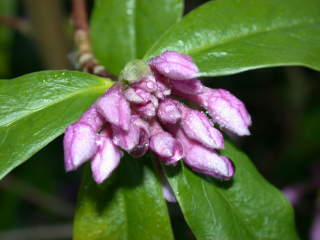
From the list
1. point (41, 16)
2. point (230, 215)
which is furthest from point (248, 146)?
point (230, 215)

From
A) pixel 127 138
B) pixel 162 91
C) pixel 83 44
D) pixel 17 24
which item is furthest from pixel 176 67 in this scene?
pixel 17 24

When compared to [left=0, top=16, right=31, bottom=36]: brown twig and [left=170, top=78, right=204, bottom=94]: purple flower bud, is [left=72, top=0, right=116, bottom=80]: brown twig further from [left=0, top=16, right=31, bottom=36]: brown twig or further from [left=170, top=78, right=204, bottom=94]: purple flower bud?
[left=0, top=16, right=31, bottom=36]: brown twig

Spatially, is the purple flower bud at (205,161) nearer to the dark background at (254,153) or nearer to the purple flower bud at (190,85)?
the purple flower bud at (190,85)

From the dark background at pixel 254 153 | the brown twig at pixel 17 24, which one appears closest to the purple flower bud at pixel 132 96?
the brown twig at pixel 17 24

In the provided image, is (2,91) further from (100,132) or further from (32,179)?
(32,179)

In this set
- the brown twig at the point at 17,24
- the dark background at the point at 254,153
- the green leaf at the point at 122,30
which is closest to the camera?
Answer: the green leaf at the point at 122,30

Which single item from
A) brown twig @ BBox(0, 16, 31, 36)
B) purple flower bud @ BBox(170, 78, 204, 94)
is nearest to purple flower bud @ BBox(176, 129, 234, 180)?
purple flower bud @ BBox(170, 78, 204, 94)

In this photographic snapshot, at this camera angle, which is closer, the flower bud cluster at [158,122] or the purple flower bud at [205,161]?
the flower bud cluster at [158,122]

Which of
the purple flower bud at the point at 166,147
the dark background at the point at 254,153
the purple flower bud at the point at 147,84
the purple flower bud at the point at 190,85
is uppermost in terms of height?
the purple flower bud at the point at 147,84
